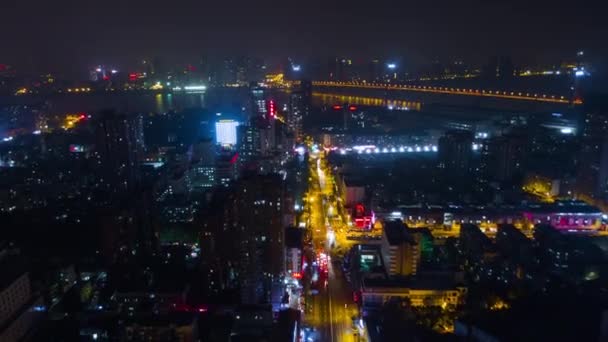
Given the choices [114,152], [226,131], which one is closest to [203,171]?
[114,152]

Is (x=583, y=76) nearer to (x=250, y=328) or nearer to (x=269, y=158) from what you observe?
(x=269, y=158)

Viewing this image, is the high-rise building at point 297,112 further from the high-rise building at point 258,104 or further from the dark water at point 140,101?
the dark water at point 140,101

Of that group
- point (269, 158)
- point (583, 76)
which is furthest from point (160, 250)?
point (583, 76)

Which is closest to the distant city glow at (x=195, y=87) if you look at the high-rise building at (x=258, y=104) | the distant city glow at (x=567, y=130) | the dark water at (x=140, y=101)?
the dark water at (x=140, y=101)

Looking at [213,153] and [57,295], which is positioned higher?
[213,153]

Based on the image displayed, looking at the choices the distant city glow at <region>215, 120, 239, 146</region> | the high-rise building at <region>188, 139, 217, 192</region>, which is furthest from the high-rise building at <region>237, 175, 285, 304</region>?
the distant city glow at <region>215, 120, 239, 146</region>

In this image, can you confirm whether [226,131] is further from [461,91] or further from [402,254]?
[461,91]

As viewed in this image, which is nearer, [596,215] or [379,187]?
[596,215]
